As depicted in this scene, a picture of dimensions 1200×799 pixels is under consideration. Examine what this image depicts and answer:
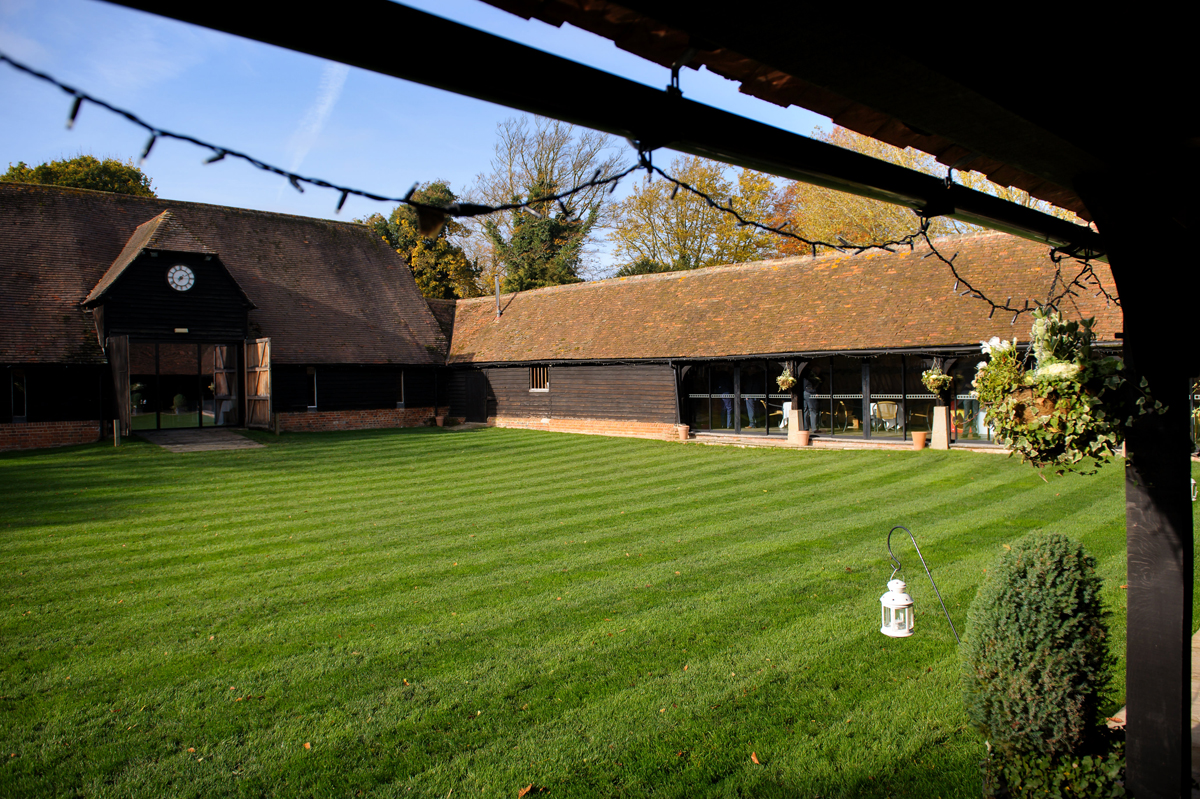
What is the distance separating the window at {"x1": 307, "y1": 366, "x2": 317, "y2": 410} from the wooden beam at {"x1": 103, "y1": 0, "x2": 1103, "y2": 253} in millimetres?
25369

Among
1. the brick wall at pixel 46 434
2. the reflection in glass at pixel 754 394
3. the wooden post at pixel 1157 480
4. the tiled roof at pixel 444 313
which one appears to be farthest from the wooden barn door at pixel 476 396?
the wooden post at pixel 1157 480

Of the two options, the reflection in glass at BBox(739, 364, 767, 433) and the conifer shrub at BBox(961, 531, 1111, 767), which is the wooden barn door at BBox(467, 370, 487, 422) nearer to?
the reflection in glass at BBox(739, 364, 767, 433)

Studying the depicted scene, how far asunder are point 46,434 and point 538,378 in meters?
14.9

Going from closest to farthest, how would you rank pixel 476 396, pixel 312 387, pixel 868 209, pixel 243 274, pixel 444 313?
pixel 312 387 → pixel 243 274 → pixel 476 396 → pixel 868 209 → pixel 444 313

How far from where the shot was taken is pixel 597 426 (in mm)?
24641

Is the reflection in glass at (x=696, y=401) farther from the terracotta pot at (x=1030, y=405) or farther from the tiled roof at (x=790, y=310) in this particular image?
the terracotta pot at (x=1030, y=405)

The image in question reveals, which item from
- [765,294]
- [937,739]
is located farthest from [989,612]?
[765,294]

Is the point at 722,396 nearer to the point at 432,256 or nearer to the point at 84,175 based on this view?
the point at 432,256

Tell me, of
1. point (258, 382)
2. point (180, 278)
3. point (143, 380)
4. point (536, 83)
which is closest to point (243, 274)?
point (180, 278)

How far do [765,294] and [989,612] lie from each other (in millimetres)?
19536

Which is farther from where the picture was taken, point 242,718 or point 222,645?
point 222,645

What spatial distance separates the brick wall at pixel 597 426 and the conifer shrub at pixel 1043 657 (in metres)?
18.4

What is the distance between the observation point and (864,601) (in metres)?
6.89

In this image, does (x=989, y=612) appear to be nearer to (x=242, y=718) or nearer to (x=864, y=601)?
(x=864, y=601)
